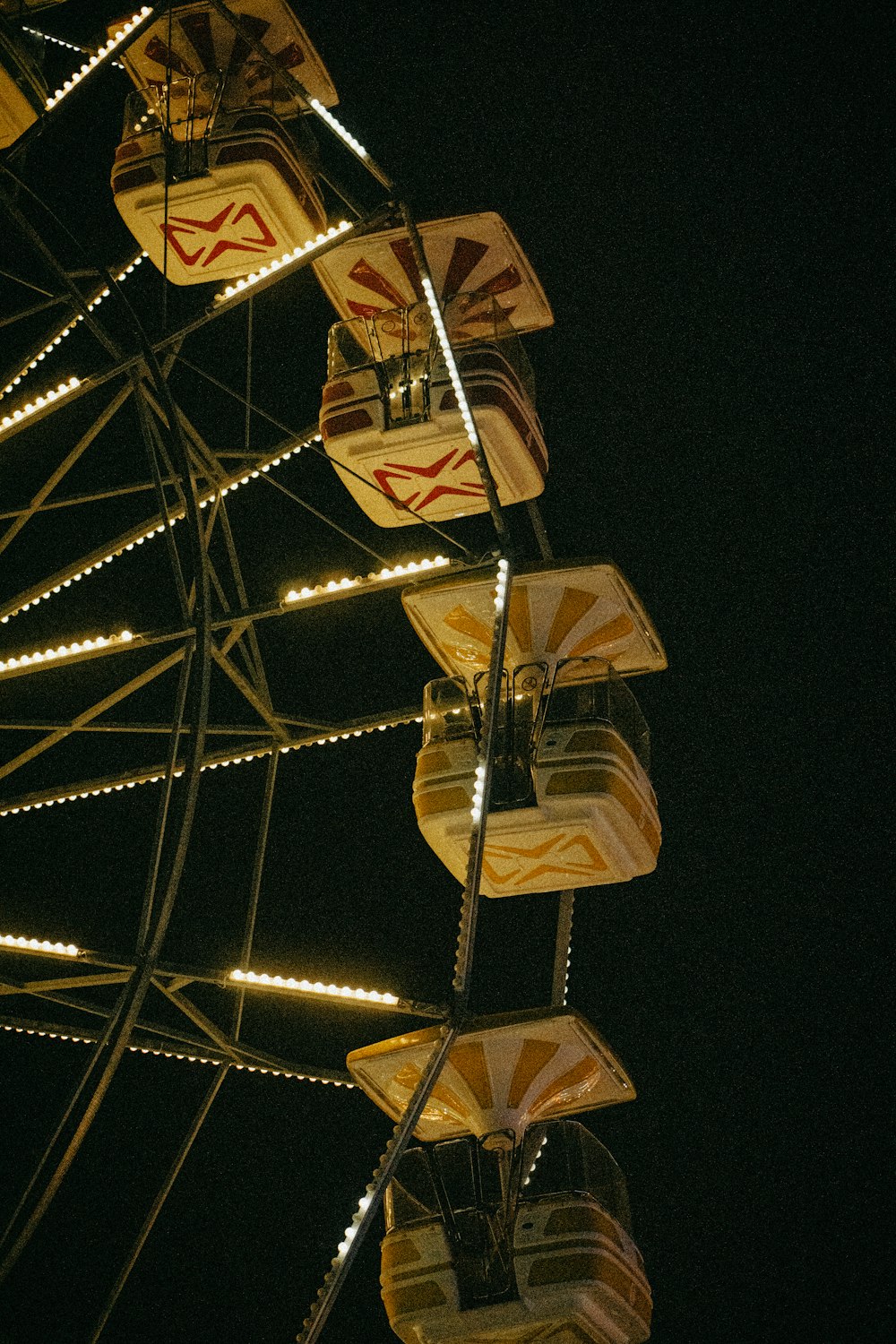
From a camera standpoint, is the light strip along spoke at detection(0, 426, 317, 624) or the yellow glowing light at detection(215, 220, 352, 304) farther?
the light strip along spoke at detection(0, 426, 317, 624)

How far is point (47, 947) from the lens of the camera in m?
9.73

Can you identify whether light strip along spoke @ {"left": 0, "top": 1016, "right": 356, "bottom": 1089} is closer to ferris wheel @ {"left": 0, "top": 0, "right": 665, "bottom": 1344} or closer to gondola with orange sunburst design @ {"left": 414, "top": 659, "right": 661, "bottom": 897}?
ferris wheel @ {"left": 0, "top": 0, "right": 665, "bottom": 1344}

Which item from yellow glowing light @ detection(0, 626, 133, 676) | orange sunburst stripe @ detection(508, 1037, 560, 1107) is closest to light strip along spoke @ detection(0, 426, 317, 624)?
yellow glowing light @ detection(0, 626, 133, 676)

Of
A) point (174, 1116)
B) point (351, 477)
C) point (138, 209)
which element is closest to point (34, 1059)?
point (174, 1116)

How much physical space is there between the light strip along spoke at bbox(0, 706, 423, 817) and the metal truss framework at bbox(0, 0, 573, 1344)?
0.04 ft

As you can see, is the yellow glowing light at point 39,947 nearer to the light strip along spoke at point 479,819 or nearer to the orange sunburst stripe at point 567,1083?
the light strip along spoke at point 479,819

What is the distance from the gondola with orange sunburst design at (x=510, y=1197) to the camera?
940 centimetres

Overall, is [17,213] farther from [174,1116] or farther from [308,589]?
[174,1116]

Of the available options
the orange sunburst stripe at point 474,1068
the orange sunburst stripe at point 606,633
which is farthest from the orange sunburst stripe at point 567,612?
the orange sunburst stripe at point 474,1068

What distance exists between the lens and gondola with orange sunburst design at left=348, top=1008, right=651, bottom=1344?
940 centimetres

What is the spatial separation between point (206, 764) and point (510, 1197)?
12.6ft

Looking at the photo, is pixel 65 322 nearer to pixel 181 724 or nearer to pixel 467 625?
pixel 181 724

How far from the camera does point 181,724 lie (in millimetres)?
9859

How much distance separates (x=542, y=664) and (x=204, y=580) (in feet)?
10.9
